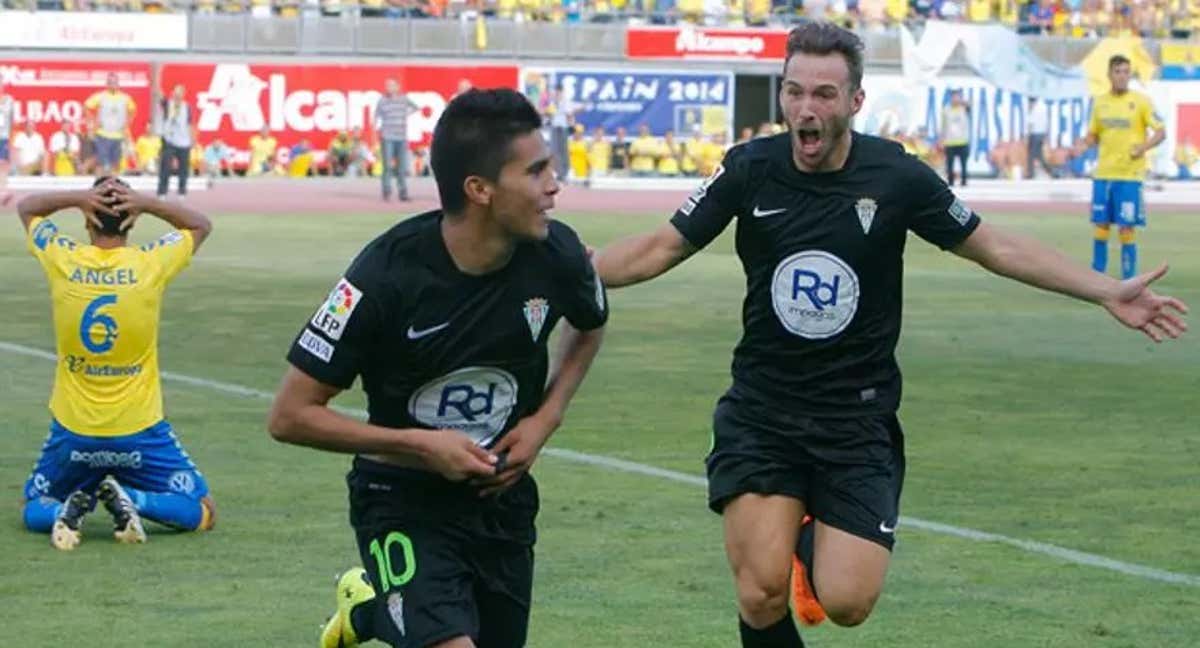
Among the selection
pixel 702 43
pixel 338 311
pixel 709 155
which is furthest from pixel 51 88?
pixel 338 311

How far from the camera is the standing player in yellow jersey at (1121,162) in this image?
84.6 feet

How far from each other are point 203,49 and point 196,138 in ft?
9.59

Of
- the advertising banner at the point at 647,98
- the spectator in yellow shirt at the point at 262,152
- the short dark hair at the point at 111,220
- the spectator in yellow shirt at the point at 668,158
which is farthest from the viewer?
the advertising banner at the point at 647,98

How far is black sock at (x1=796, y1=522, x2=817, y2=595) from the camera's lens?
25.2 ft

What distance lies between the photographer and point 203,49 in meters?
54.8

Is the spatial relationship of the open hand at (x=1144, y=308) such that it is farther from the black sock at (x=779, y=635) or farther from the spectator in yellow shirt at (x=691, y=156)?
the spectator in yellow shirt at (x=691, y=156)

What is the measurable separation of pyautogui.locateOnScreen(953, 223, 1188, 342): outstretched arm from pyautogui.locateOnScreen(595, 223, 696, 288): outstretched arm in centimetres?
89

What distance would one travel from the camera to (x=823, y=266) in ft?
25.0

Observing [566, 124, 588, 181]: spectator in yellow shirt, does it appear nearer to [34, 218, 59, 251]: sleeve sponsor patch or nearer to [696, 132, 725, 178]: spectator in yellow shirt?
[696, 132, 725, 178]: spectator in yellow shirt

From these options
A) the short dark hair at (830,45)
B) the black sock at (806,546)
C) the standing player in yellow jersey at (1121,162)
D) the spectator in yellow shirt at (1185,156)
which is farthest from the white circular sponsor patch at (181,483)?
the spectator in yellow shirt at (1185,156)

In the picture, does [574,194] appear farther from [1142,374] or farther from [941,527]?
[941,527]

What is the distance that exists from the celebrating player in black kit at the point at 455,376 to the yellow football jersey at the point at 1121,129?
802 inches

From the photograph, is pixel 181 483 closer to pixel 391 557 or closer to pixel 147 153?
pixel 391 557

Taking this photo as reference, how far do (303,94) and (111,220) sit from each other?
146 feet
